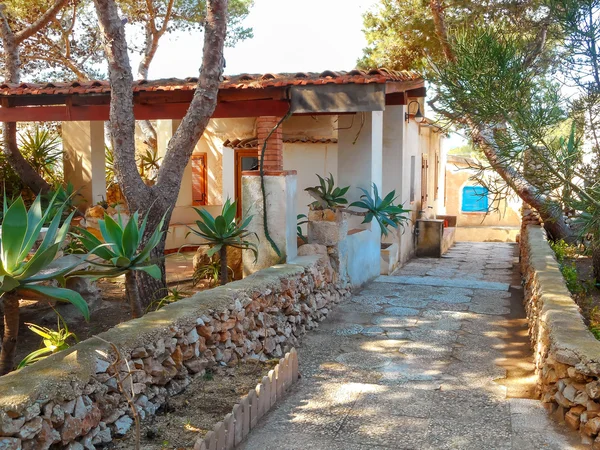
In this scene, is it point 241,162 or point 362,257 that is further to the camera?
point 241,162

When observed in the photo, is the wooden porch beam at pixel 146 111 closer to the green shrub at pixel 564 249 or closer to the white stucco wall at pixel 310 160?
the white stucco wall at pixel 310 160

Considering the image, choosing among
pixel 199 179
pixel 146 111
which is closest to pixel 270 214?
pixel 146 111

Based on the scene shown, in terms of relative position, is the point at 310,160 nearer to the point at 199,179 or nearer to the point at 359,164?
the point at 199,179

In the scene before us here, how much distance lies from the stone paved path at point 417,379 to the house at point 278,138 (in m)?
1.37

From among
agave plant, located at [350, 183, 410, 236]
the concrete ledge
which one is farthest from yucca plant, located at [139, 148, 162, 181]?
the concrete ledge

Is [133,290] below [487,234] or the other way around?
the other way around

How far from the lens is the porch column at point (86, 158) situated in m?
11.8

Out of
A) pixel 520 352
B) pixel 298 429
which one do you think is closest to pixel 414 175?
Answer: pixel 520 352

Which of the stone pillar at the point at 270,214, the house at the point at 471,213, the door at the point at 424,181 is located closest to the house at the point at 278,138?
the stone pillar at the point at 270,214

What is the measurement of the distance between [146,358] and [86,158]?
27.3 feet

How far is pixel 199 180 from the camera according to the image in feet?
49.9

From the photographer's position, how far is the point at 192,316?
505 cm

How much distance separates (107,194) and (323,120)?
4747 mm

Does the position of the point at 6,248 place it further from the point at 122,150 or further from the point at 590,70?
the point at 590,70
